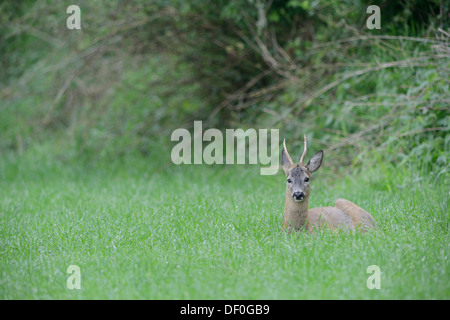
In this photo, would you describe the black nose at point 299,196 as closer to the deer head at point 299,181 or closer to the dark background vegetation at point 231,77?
the deer head at point 299,181

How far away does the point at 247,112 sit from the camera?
10.9 meters

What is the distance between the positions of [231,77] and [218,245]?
6540mm

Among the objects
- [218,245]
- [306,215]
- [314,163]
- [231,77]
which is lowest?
[218,245]

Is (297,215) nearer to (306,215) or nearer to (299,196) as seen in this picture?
(306,215)

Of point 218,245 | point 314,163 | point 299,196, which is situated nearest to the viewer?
point 218,245

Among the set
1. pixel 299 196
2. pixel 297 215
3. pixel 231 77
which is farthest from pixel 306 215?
pixel 231 77

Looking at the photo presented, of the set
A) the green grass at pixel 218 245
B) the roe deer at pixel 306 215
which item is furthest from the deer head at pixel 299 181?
the green grass at pixel 218 245

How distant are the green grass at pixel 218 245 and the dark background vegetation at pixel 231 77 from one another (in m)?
Answer: 0.93

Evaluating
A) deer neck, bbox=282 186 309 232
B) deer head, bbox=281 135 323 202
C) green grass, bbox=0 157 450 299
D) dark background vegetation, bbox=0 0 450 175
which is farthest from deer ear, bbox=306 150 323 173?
dark background vegetation, bbox=0 0 450 175

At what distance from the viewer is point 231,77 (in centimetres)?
1138

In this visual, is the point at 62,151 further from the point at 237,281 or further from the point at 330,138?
the point at 237,281

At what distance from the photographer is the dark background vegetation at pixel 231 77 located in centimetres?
811

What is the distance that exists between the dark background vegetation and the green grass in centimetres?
93
